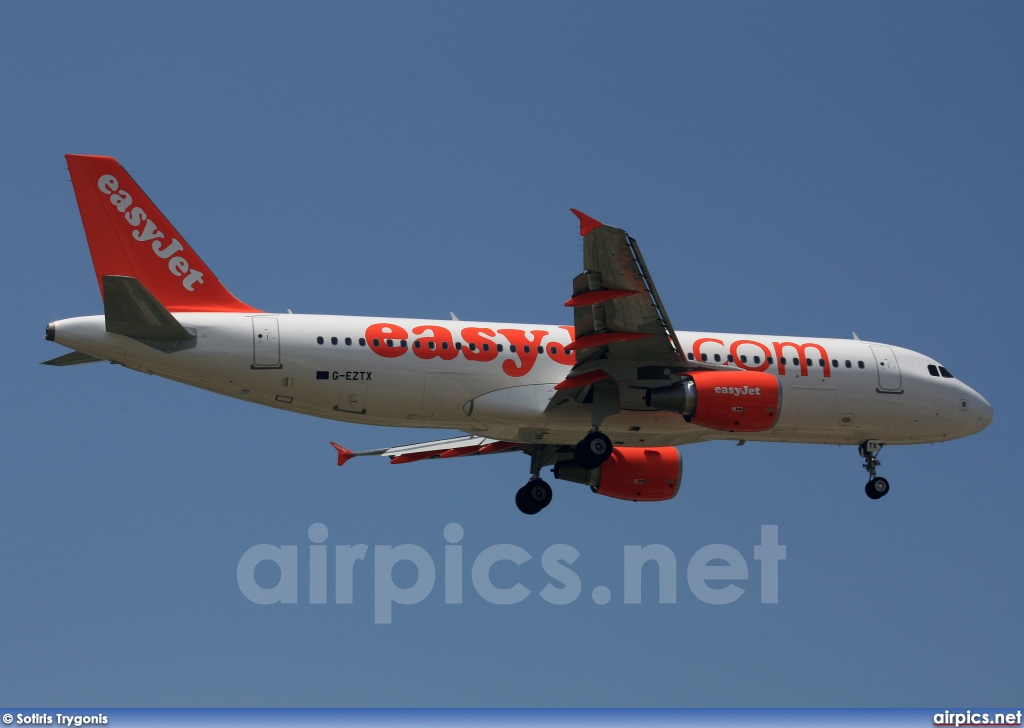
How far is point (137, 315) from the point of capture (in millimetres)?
26594

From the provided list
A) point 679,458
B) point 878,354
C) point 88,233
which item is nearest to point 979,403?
point 878,354

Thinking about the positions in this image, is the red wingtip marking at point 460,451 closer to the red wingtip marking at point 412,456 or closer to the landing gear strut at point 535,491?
the red wingtip marking at point 412,456

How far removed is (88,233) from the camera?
1109 inches

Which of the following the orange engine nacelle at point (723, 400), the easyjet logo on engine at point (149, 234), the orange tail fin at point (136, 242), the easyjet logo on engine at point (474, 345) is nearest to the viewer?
the orange tail fin at point (136, 242)

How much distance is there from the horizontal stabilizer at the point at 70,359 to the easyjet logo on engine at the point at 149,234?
2517 millimetres

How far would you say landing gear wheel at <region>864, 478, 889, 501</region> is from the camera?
33.2 meters

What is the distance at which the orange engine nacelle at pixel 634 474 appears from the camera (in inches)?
1339

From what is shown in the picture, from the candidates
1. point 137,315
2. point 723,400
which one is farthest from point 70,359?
point 723,400

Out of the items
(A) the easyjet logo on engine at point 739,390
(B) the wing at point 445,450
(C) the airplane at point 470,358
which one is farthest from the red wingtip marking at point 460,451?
(A) the easyjet logo on engine at point 739,390

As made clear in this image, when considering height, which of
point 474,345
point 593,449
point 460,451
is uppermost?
point 474,345

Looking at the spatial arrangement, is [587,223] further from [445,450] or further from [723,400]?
[445,450]

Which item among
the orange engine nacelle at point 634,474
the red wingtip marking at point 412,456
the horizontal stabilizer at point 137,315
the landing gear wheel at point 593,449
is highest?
the horizontal stabilizer at point 137,315

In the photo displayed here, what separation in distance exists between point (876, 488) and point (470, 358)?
1115 cm

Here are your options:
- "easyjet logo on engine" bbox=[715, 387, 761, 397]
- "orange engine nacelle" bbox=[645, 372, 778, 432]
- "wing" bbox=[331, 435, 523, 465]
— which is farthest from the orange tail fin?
"easyjet logo on engine" bbox=[715, 387, 761, 397]
